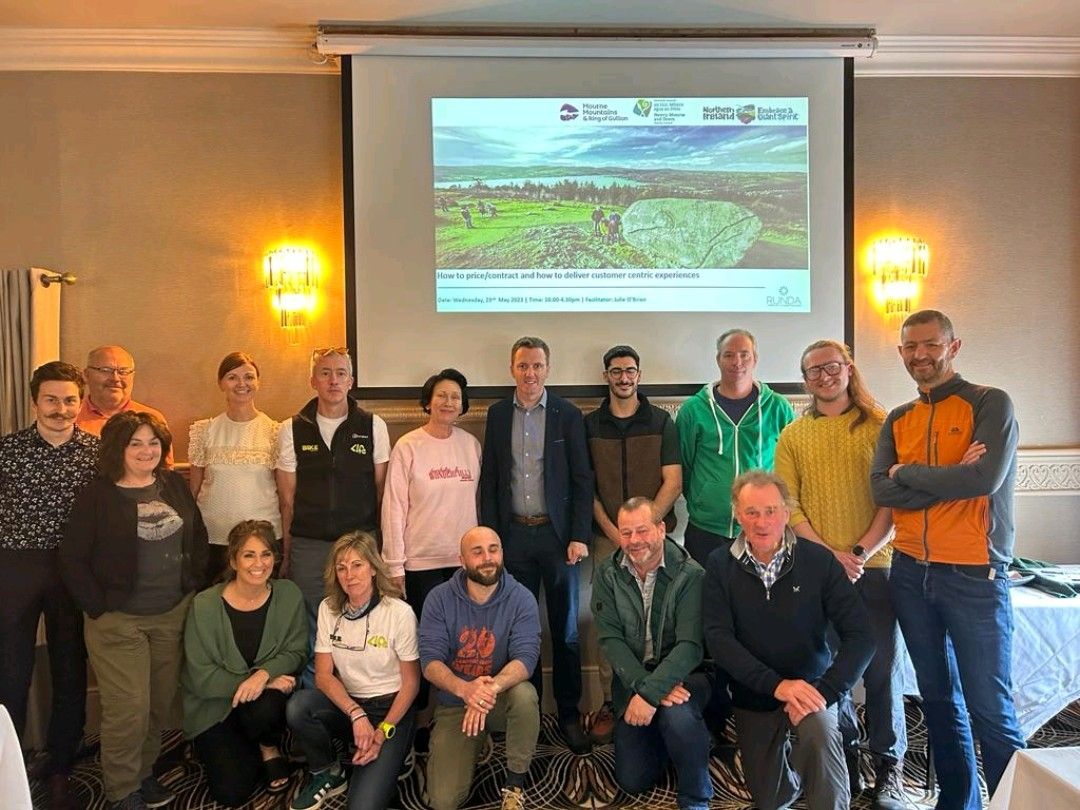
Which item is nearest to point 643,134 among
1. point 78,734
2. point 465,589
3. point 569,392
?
point 569,392

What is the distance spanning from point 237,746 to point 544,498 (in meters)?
1.49

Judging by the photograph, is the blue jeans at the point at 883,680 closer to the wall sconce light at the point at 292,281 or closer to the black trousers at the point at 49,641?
the wall sconce light at the point at 292,281

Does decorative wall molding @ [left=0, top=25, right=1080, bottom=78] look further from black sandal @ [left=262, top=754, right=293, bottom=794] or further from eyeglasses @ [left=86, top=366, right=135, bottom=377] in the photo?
black sandal @ [left=262, top=754, right=293, bottom=794]

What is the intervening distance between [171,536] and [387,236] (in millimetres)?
1690

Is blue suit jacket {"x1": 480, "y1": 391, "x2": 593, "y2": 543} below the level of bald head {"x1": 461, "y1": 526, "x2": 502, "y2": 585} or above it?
above

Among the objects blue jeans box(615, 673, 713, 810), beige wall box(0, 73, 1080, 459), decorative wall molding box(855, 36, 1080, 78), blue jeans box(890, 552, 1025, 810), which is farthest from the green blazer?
decorative wall molding box(855, 36, 1080, 78)

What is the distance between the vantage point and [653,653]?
2.44m

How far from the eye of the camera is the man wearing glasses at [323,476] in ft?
9.29

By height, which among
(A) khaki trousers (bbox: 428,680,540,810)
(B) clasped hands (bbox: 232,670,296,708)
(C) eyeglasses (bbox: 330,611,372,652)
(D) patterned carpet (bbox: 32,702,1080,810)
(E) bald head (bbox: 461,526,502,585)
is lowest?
(D) patterned carpet (bbox: 32,702,1080,810)


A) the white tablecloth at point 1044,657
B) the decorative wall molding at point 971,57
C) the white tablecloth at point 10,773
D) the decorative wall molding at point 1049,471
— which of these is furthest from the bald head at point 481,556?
the decorative wall molding at point 971,57

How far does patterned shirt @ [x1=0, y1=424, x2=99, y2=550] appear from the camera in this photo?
2492 mm

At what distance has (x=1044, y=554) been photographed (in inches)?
142

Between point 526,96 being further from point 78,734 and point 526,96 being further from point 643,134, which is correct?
point 78,734

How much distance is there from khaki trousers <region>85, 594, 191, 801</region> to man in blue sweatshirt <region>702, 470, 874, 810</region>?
2.03 m
